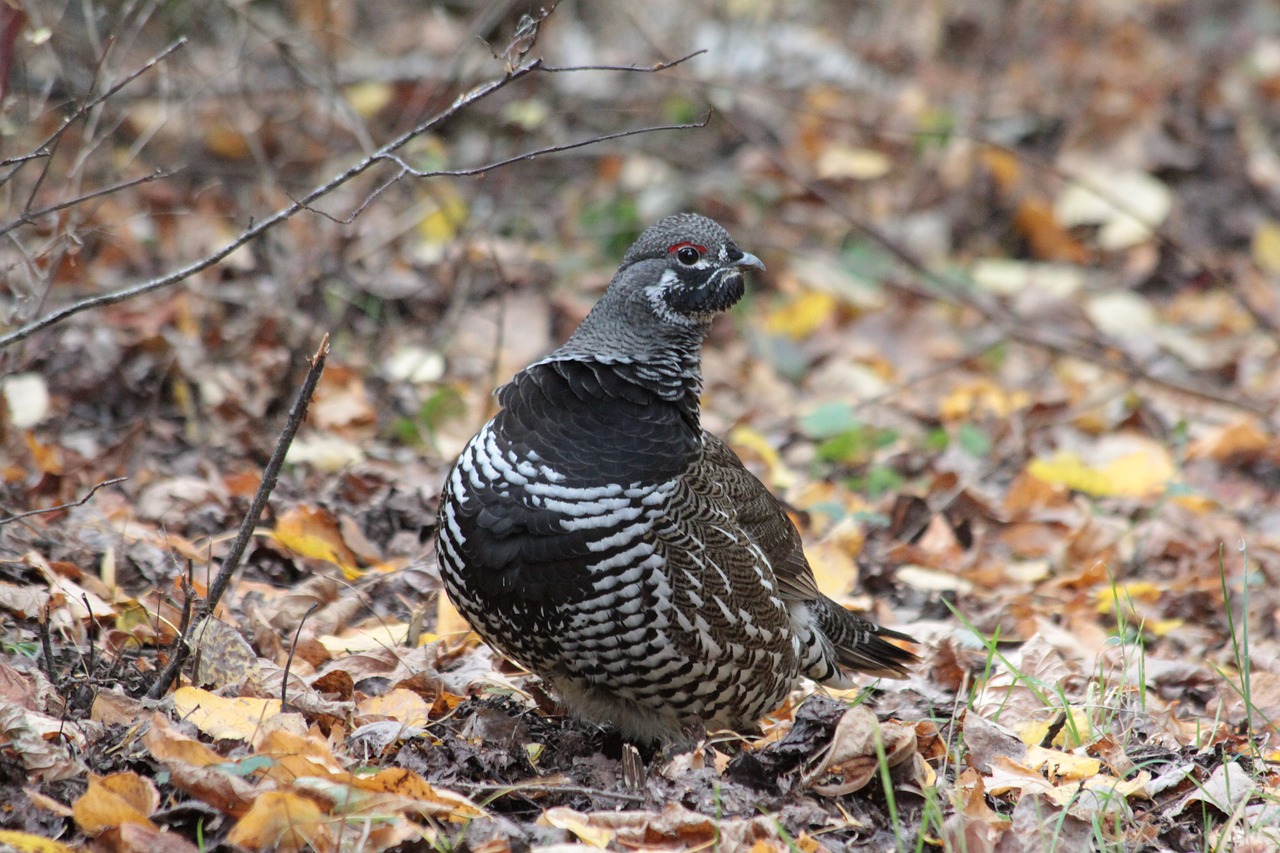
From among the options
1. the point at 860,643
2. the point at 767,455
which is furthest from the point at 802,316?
the point at 860,643

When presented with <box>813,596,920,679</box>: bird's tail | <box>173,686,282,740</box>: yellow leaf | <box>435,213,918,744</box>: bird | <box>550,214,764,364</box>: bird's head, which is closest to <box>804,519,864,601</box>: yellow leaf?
<box>813,596,920,679</box>: bird's tail

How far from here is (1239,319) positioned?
855cm

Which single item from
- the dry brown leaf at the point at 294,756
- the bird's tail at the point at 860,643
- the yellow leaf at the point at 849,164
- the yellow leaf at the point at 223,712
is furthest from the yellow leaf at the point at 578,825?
the yellow leaf at the point at 849,164

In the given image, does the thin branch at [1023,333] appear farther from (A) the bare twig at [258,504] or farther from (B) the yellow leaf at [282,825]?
(B) the yellow leaf at [282,825]

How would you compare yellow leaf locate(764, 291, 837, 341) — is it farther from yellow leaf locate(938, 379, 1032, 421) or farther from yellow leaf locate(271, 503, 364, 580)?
yellow leaf locate(271, 503, 364, 580)

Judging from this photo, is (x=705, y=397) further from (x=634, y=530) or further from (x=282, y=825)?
(x=282, y=825)

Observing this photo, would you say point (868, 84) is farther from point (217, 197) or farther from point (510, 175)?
point (217, 197)

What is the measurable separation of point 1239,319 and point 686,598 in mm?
6345

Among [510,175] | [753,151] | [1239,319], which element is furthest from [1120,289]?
[510,175]

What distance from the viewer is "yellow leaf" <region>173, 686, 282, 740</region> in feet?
10.2

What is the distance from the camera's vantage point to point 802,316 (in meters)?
8.03

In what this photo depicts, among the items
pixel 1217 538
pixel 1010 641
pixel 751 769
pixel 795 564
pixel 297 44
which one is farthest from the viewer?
pixel 297 44

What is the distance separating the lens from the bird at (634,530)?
3.40m

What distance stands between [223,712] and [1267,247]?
8.13m
